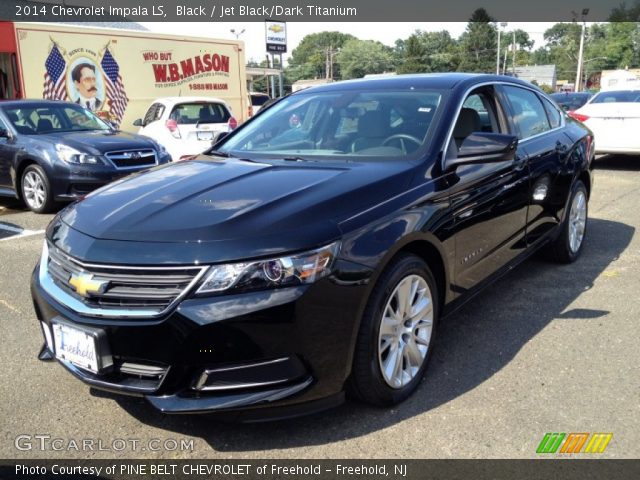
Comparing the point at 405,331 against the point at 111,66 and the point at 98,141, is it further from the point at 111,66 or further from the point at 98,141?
the point at 111,66

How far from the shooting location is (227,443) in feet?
8.82

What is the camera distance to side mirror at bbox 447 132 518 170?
3.31 meters

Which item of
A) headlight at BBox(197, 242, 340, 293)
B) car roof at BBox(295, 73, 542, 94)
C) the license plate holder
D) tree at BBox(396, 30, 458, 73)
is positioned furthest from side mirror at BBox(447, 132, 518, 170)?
tree at BBox(396, 30, 458, 73)

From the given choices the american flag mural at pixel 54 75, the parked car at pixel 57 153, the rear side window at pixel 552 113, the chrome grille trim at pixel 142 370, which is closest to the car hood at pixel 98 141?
the parked car at pixel 57 153

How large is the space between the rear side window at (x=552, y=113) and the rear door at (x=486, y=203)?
109 cm

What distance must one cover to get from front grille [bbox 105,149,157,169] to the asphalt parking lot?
3859 mm

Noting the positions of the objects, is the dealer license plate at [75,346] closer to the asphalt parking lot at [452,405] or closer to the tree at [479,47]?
the asphalt parking lot at [452,405]

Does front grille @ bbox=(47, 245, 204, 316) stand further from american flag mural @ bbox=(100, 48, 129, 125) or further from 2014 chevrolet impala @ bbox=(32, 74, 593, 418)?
american flag mural @ bbox=(100, 48, 129, 125)

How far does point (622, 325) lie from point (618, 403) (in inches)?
43.7

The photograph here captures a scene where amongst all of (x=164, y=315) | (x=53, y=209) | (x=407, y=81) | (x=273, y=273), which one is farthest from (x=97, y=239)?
(x=53, y=209)

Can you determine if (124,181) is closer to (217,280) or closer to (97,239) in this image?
(97,239)

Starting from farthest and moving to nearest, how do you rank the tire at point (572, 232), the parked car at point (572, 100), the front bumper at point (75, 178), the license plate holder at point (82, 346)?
the parked car at point (572, 100)
the front bumper at point (75, 178)
the tire at point (572, 232)
the license plate holder at point (82, 346)

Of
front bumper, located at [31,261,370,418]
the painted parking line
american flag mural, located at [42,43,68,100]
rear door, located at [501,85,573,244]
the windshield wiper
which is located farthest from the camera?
american flag mural, located at [42,43,68,100]

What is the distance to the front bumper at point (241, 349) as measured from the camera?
234 centimetres
